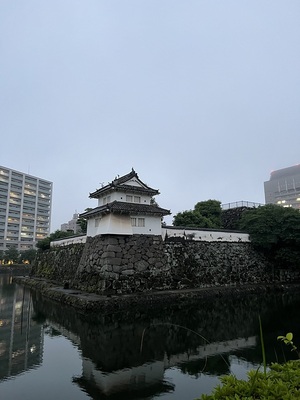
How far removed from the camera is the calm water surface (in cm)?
569

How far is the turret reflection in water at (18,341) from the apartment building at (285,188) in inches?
3365

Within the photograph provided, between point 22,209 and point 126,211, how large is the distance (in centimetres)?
7548

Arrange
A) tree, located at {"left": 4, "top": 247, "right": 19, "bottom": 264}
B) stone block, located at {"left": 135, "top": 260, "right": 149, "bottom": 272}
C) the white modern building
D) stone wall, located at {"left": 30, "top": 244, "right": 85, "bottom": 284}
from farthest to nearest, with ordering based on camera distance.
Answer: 1. tree, located at {"left": 4, "top": 247, "right": 19, "bottom": 264}
2. stone wall, located at {"left": 30, "top": 244, "right": 85, "bottom": 284}
3. the white modern building
4. stone block, located at {"left": 135, "top": 260, "right": 149, "bottom": 272}

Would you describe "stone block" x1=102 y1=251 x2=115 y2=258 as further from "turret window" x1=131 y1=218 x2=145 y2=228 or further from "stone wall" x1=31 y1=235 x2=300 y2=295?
"turret window" x1=131 y1=218 x2=145 y2=228

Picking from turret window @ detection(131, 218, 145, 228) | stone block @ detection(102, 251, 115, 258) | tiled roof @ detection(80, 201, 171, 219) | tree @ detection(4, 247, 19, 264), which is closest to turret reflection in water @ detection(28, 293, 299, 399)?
stone block @ detection(102, 251, 115, 258)

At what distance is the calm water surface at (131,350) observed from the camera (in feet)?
18.7

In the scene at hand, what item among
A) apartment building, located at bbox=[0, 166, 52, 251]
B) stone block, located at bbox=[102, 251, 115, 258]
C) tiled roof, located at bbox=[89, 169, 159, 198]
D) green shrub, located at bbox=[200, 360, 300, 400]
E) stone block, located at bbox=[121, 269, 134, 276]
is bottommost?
green shrub, located at bbox=[200, 360, 300, 400]

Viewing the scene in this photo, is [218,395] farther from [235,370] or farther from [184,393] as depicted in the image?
[235,370]

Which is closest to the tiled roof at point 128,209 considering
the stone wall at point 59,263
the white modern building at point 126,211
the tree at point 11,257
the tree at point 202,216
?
the white modern building at point 126,211

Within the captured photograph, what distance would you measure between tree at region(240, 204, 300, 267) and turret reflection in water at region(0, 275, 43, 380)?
1806cm

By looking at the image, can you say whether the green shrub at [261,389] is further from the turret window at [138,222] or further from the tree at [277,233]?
the tree at [277,233]

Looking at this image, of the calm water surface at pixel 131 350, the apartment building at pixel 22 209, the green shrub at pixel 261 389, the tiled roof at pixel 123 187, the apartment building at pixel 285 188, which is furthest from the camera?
the apartment building at pixel 285 188

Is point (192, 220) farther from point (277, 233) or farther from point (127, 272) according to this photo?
point (127, 272)

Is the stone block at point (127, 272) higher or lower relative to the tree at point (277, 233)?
lower
